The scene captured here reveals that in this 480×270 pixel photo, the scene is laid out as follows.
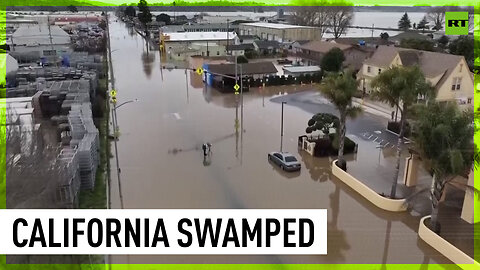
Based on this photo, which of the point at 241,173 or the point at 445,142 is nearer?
the point at 445,142

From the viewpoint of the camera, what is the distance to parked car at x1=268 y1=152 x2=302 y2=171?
2020 cm

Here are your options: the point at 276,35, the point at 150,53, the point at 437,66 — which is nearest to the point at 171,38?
the point at 150,53

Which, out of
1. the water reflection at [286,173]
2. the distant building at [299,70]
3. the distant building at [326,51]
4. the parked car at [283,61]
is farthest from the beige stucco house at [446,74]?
the parked car at [283,61]

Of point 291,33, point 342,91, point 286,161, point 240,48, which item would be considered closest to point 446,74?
point 342,91

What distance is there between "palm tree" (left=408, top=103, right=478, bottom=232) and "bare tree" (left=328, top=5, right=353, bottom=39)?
280ft

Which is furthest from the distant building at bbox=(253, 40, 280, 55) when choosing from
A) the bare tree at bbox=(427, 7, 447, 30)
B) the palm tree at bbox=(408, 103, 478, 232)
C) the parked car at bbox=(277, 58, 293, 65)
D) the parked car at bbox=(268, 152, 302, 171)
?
the palm tree at bbox=(408, 103, 478, 232)

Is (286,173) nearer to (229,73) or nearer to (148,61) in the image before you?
(229,73)

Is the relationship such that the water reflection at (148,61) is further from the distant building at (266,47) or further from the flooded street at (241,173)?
the distant building at (266,47)

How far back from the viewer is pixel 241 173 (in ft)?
65.5

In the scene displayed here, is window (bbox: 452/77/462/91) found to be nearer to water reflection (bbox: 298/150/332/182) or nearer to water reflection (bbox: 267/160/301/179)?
water reflection (bbox: 298/150/332/182)

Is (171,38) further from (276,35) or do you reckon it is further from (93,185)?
(93,185)

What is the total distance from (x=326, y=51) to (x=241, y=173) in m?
37.1

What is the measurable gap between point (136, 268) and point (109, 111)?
2025 cm

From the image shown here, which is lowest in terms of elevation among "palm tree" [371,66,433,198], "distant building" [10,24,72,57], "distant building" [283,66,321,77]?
"distant building" [283,66,321,77]
